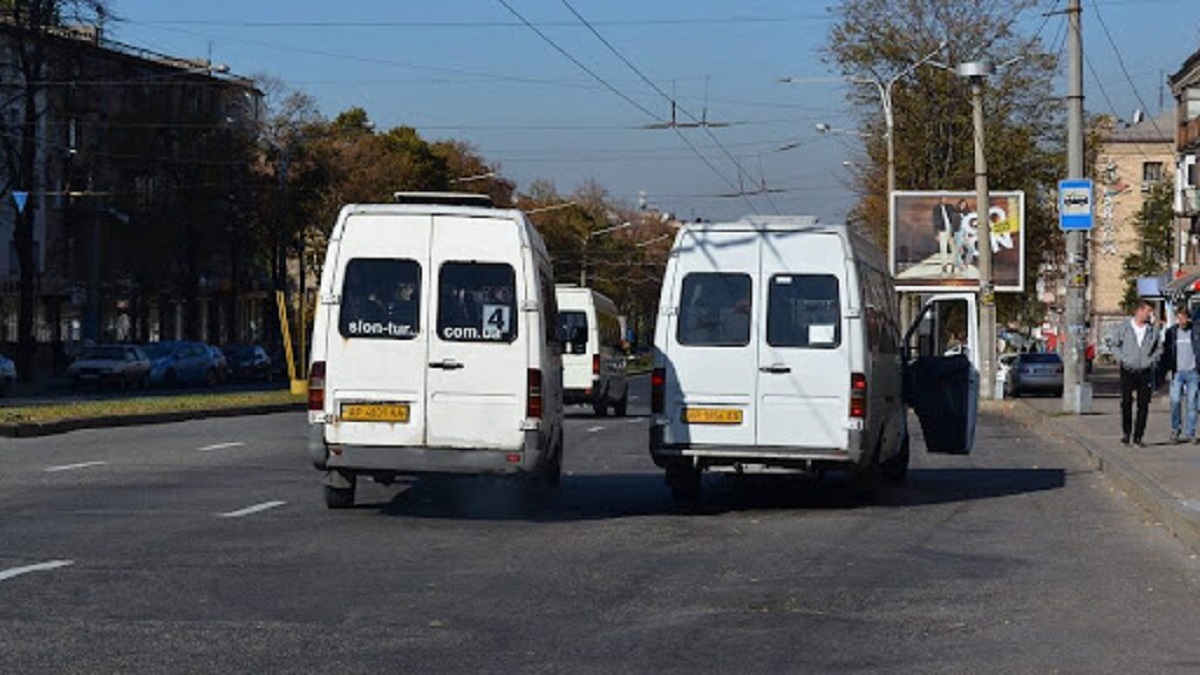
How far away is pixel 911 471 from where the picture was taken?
23.8 meters

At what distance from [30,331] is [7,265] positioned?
51.4 feet

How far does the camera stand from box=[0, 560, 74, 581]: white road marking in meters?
11.9

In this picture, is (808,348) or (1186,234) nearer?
(808,348)

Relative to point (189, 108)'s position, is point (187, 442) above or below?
below

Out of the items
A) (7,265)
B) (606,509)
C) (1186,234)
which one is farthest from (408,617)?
(1186,234)

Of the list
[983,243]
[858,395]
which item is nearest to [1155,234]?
[983,243]

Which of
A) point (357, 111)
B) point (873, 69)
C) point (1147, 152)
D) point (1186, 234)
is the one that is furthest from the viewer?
point (1147, 152)

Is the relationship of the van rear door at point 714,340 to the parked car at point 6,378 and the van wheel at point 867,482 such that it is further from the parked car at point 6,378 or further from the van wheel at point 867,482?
the parked car at point 6,378

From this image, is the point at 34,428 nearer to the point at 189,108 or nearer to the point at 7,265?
the point at 189,108

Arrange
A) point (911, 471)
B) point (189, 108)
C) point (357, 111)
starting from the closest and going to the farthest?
point (911, 471)
point (189, 108)
point (357, 111)

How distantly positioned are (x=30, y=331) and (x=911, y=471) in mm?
46100

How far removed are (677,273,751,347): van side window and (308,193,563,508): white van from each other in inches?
64.8

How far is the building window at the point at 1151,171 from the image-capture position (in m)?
119

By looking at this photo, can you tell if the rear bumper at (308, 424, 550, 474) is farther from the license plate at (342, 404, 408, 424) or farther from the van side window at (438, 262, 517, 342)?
the van side window at (438, 262, 517, 342)
